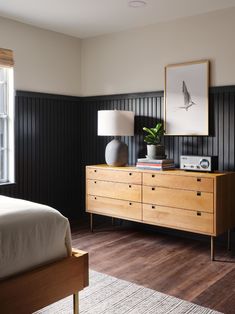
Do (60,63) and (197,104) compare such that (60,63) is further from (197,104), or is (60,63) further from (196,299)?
(196,299)

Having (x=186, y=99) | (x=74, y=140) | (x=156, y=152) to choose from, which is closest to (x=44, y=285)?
(x=156, y=152)

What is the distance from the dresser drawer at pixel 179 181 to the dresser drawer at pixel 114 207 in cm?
32

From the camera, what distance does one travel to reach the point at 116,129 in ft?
13.6

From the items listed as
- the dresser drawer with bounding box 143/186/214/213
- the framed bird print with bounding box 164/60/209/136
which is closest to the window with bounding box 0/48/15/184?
the dresser drawer with bounding box 143/186/214/213

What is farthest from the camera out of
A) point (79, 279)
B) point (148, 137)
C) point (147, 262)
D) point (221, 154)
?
point (148, 137)

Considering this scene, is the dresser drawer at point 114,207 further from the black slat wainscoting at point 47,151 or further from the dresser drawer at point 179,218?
the black slat wainscoting at point 47,151

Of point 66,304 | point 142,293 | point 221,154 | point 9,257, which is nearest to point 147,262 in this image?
point 142,293

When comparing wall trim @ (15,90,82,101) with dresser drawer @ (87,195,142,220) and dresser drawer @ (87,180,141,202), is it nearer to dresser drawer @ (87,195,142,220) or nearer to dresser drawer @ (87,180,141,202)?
dresser drawer @ (87,180,141,202)

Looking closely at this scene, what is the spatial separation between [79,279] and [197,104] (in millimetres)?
2324

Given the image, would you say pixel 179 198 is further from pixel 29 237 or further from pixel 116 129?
pixel 29 237

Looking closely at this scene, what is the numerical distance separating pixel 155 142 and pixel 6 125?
65.9 inches

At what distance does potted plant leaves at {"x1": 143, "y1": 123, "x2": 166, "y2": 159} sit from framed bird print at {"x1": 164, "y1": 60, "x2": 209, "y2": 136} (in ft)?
0.41

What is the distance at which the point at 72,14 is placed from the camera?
399cm

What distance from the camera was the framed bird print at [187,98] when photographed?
391cm
